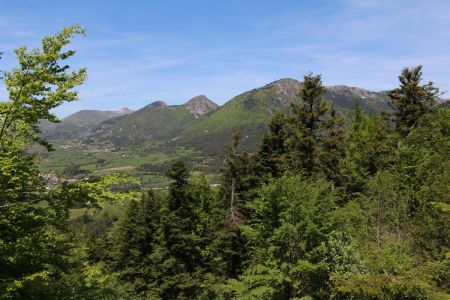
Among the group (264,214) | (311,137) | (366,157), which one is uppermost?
(311,137)

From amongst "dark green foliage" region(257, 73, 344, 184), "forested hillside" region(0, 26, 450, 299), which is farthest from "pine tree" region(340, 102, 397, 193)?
"dark green foliage" region(257, 73, 344, 184)

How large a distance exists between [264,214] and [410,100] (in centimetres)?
2574

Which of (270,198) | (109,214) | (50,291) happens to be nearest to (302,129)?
(270,198)

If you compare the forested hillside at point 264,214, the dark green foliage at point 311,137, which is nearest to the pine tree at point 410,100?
the forested hillside at point 264,214

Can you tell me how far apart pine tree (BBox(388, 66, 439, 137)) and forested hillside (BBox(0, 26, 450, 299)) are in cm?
13

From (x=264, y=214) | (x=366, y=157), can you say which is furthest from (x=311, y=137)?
(x=366, y=157)

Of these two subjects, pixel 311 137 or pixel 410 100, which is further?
pixel 410 100

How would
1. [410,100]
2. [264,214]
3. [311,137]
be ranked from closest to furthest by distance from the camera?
[264,214] < [311,137] < [410,100]

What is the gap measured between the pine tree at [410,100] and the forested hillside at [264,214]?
13 cm

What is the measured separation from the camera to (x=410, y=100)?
38125mm

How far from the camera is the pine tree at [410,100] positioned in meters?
37.0

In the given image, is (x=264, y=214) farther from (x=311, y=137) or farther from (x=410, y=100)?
(x=410, y=100)

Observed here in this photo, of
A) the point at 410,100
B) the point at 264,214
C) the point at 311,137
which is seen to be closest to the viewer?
the point at 264,214

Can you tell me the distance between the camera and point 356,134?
4362 cm
